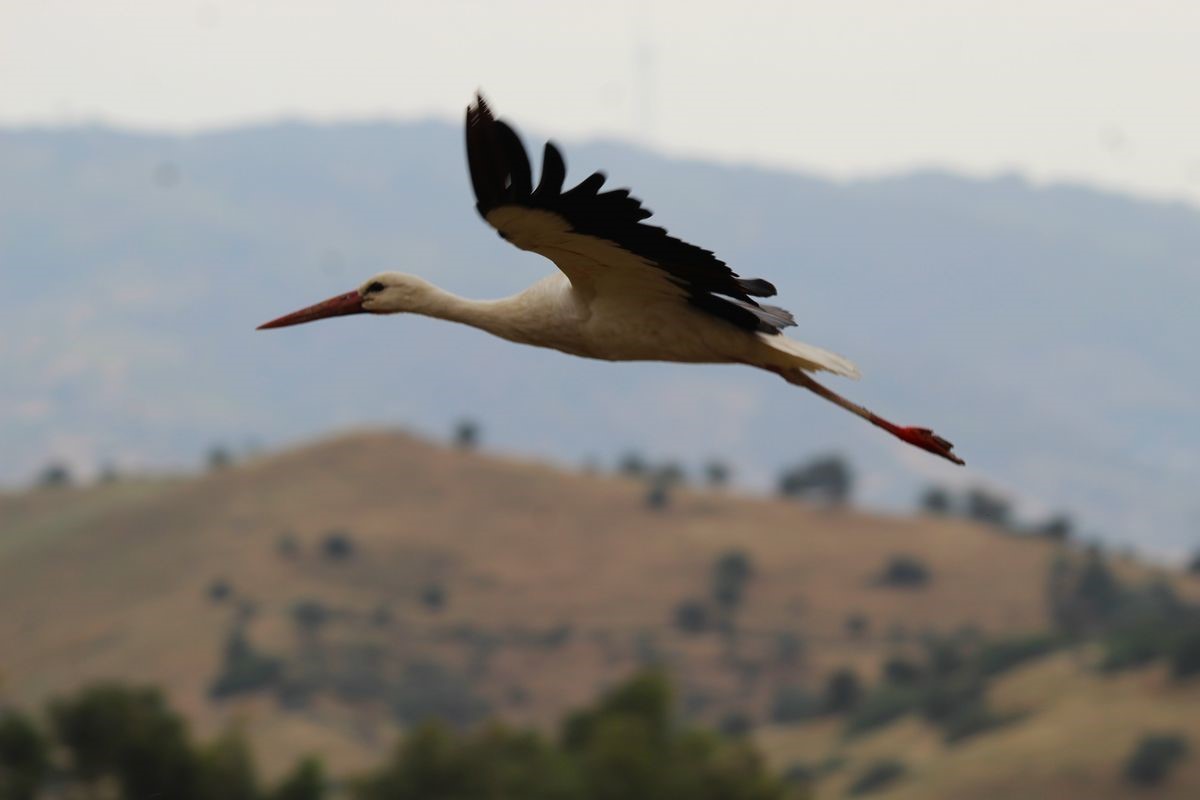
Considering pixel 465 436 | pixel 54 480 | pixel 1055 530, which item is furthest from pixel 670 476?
pixel 54 480

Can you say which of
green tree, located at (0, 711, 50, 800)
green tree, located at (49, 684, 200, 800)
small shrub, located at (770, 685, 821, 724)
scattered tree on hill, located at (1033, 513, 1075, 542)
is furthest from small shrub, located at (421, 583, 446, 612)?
green tree, located at (0, 711, 50, 800)

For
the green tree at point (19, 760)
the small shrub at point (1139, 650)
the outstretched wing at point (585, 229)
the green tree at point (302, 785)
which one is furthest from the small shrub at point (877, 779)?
the outstretched wing at point (585, 229)

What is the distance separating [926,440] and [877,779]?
69.4 meters

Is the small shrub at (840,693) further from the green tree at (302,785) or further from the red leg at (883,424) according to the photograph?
the red leg at (883,424)

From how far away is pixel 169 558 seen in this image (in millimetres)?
119062

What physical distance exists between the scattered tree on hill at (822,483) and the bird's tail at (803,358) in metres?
119

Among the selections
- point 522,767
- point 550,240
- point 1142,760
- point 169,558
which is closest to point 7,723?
point 522,767

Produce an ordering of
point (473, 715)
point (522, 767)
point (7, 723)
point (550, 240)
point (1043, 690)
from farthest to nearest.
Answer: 1. point (473, 715)
2. point (1043, 690)
3. point (522, 767)
4. point (7, 723)
5. point (550, 240)

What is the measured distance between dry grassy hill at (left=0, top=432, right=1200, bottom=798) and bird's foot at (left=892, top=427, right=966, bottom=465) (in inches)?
2869

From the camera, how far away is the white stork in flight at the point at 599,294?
846cm

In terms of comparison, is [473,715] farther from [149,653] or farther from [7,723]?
[7,723]

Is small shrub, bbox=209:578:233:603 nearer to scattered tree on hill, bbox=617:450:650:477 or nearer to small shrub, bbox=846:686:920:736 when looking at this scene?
scattered tree on hill, bbox=617:450:650:477

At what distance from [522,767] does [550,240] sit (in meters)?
40.0

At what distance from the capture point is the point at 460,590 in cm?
11300
